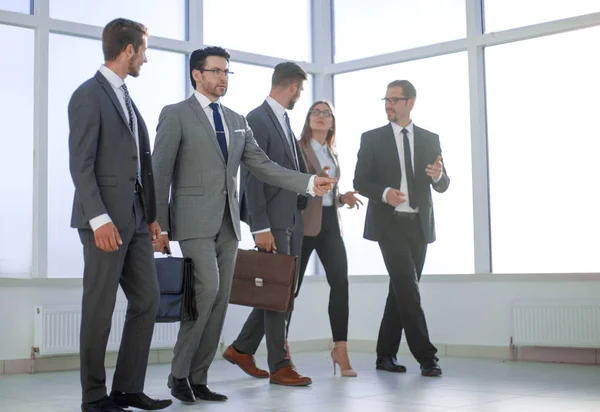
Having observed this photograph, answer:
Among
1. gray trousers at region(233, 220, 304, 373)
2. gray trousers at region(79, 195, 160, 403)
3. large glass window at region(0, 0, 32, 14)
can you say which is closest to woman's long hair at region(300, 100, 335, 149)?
gray trousers at region(233, 220, 304, 373)

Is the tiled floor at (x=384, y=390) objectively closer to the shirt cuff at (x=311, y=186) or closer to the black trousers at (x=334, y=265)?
the black trousers at (x=334, y=265)

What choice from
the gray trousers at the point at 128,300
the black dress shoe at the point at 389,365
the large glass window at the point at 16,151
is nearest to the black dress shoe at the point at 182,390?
the gray trousers at the point at 128,300

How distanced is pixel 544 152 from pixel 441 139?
0.82 meters

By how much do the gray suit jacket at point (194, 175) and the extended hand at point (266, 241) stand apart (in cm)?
36

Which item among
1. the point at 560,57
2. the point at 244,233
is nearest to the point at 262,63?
the point at 244,233

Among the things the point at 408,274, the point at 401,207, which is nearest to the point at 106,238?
the point at 408,274

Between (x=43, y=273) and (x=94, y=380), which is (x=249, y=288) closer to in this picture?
(x=94, y=380)

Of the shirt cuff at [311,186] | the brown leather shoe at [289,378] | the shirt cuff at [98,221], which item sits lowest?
the brown leather shoe at [289,378]

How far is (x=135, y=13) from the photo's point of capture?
6.16m

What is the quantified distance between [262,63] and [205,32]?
21.2 inches

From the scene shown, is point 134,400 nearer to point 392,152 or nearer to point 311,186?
point 311,186

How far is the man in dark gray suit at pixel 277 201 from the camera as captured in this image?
425 cm

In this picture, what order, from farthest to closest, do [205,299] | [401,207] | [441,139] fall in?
[441,139] → [401,207] → [205,299]

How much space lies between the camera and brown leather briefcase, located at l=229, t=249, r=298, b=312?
4164 millimetres
